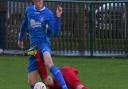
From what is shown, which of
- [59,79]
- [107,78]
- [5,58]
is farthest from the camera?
[5,58]

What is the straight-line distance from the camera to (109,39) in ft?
64.9

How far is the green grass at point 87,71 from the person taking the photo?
13.3m

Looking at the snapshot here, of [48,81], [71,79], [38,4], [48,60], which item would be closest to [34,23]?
[38,4]

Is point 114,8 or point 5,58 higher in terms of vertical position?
point 114,8

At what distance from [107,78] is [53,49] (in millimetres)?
5612

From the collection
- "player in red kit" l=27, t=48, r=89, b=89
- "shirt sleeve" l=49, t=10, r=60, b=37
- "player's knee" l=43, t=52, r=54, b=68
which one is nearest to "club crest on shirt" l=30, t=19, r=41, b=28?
"shirt sleeve" l=49, t=10, r=60, b=37

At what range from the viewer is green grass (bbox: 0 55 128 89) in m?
13.3

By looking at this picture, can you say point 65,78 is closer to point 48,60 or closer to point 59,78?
point 59,78

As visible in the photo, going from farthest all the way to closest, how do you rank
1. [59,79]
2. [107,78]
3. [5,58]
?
[5,58]
[107,78]
[59,79]

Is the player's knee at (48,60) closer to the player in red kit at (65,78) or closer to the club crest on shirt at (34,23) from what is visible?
the player in red kit at (65,78)

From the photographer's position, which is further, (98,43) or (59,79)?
(98,43)

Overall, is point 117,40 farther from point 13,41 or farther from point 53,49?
point 13,41

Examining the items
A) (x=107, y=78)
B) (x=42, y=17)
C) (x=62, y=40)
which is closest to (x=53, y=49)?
(x=62, y=40)

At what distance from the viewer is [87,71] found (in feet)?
52.0
